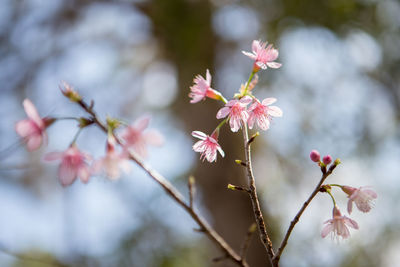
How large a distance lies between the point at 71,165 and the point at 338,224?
23.5 inches

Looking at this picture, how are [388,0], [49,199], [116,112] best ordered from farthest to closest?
[49,199]
[116,112]
[388,0]

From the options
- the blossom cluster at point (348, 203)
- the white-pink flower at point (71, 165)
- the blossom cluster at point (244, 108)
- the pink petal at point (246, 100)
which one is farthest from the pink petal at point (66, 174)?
the blossom cluster at point (348, 203)

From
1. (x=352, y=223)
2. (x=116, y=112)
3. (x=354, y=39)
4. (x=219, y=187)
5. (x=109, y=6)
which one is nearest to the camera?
(x=352, y=223)

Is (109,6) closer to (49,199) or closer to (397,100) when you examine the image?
(49,199)

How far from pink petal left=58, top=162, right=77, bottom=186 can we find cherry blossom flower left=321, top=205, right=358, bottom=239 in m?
0.55

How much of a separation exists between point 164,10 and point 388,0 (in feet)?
5.27

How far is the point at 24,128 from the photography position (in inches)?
32.0

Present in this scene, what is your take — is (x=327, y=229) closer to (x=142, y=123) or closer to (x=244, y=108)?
(x=244, y=108)

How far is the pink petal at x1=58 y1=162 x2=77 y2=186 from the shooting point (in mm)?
804

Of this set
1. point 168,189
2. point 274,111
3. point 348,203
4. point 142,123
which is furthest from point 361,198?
point 142,123

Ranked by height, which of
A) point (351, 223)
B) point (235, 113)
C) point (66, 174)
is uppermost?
point (235, 113)

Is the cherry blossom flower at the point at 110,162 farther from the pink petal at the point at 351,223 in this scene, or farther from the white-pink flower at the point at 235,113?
the pink petal at the point at 351,223

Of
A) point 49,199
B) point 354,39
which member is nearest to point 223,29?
point 354,39

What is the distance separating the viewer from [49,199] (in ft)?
13.9
